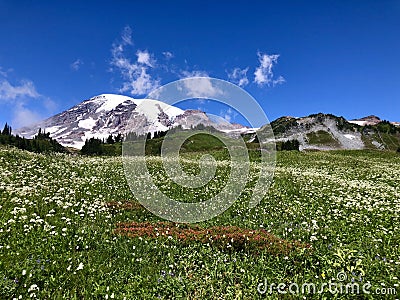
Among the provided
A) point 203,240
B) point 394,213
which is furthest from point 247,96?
point 394,213

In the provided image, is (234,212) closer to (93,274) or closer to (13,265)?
(93,274)

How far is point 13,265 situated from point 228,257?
5467mm

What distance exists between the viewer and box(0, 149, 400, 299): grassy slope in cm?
707

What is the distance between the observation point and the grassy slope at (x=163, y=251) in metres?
7.07
